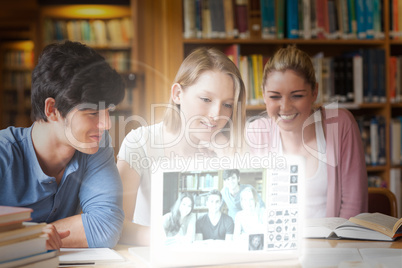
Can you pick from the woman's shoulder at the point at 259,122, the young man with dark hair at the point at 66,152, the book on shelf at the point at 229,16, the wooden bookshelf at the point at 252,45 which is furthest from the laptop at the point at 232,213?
the book on shelf at the point at 229,16

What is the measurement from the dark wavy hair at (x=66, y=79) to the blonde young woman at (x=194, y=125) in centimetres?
21

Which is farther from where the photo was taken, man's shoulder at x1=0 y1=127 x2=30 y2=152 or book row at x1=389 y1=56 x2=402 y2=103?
book row at x1=389 y1=56 x2=402 y2=103

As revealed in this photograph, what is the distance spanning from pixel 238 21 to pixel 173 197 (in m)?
1.49

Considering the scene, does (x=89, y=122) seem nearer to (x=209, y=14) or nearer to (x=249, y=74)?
(x=249, y=74)

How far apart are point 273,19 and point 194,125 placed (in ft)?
3.22

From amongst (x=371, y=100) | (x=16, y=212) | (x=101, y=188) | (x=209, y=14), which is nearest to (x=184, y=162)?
(x=16, y=212)

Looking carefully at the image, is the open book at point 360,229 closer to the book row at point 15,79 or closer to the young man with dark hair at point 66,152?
the young man with dark hair at point 66,152

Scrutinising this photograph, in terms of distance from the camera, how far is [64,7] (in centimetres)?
299

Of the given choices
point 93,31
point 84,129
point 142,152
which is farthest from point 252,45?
point 93,31

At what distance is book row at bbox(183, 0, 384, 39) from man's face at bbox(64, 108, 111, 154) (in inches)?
35.9

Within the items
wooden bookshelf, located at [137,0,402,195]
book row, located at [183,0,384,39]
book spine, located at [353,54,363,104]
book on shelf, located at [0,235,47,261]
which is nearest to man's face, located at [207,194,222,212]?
book on shelf, located at [0,235,47,261]

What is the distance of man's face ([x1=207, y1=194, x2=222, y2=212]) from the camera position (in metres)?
1.00

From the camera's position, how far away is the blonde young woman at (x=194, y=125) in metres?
1.53

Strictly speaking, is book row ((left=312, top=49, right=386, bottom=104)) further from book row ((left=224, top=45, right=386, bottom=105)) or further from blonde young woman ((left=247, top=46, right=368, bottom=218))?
blonde young woman ((left=247, top=46, right=368, bottom=218))
